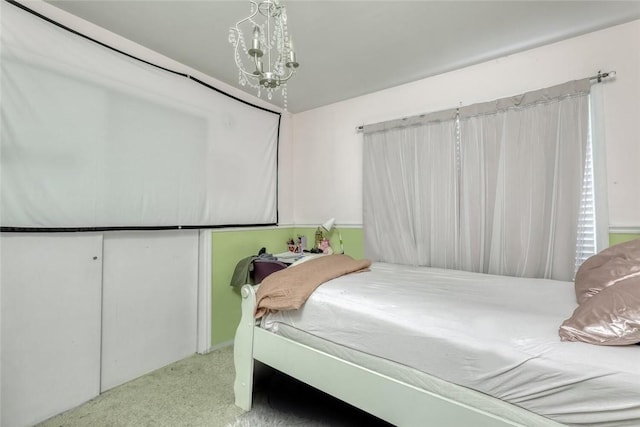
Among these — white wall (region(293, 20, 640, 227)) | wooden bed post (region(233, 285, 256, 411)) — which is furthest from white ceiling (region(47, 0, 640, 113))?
wooden bed post (region(233, 285, 256, 411))

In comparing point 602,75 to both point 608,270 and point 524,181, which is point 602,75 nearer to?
point 524,181

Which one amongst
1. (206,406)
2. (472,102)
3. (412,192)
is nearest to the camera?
(206,406)

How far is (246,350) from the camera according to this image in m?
1.75

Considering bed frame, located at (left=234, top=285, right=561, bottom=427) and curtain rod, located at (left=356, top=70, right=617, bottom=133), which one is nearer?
bed frame, located at (left=234, top=285, right=561, bottom=427)

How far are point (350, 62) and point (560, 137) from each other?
5.50 feet

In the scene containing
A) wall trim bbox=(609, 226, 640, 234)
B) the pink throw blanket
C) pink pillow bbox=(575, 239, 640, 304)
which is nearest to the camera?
pink pillow bbox=(575, 239, 640, 304)

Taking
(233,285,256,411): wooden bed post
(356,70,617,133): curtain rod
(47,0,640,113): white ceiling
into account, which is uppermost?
(47,0,640,113): white ceiling

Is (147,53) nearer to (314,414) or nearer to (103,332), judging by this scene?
(103,332)

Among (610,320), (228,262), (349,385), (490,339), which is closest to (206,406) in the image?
(349,385)

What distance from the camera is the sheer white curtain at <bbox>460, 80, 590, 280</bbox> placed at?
202 cm

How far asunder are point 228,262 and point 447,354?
2091 millimetres

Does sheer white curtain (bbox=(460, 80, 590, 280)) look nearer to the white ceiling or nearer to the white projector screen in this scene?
the white ceiling

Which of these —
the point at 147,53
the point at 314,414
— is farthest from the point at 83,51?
the point at 314,414

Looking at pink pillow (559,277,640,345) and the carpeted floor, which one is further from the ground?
pink pillow (559,277,640,345)
